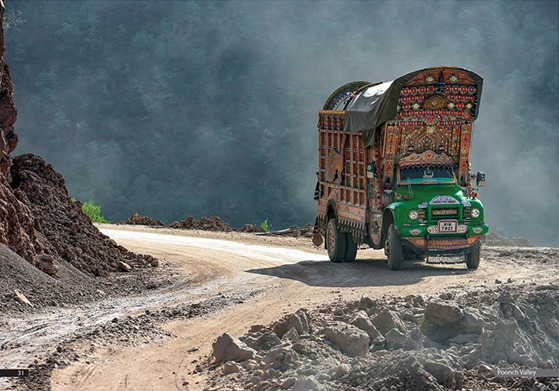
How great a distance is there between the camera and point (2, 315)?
1461 cm

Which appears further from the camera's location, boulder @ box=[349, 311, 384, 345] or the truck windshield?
the truck windshield

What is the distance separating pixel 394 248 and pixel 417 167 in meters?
1.92

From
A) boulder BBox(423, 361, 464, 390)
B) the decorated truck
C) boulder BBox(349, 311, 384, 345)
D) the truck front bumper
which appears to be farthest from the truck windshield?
boulder BBox(423, 361, 464, 390)

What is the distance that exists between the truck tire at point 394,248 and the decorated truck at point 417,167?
0.07 ft

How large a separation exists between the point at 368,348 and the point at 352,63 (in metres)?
68.2

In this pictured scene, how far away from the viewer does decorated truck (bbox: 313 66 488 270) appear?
2083 cm

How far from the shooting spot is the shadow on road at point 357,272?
19898 millimetres

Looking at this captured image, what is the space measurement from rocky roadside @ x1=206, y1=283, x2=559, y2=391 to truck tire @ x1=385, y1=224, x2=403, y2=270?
735 cm

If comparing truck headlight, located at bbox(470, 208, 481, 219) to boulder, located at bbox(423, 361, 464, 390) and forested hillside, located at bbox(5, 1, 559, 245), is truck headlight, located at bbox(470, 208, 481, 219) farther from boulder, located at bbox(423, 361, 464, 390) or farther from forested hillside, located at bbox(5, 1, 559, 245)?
forested hillside, located at bbox(5, 1, 559, 245)

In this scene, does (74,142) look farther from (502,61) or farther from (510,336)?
(510,336)

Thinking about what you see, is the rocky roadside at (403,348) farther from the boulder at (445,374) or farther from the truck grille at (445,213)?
the truck grille at (445,213)

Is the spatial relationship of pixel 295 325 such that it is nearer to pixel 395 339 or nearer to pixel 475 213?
pixel 395 339

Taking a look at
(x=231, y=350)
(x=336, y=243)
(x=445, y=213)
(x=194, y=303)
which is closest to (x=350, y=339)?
(x=231, y=350)

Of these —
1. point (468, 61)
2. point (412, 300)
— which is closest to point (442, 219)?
point (412, 300)
